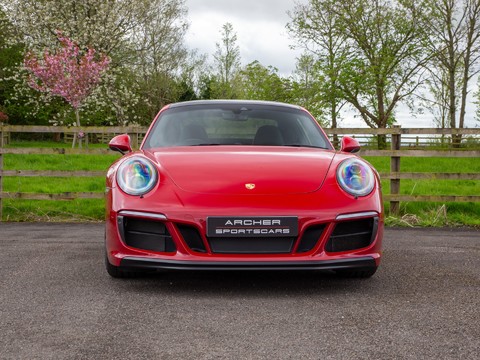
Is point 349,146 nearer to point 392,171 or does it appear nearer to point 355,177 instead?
point 355,177

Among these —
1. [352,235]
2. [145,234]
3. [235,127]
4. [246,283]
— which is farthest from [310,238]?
[235,127]

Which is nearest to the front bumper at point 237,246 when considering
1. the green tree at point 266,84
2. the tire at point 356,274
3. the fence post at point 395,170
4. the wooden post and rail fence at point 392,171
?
the tire at point 356,274

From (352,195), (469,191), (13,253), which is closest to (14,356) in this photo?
(352,195)

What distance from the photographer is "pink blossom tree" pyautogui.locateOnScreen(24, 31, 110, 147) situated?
87.6 ft

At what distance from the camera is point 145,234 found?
401 centimetres

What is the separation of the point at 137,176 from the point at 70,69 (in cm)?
2384

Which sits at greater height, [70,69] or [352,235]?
[70,69]

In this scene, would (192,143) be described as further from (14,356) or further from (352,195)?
(14,356)

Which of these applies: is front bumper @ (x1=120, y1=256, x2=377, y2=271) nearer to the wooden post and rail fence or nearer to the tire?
the tire

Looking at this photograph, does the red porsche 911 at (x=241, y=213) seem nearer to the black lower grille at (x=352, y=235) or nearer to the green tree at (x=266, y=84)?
the black lower grille at (x=352, y=235)

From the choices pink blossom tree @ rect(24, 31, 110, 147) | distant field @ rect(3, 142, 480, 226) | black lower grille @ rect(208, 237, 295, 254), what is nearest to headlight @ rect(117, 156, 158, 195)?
black lower grille @ rect(208, 237, 295, 254)

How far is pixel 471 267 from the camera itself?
17.0 feet

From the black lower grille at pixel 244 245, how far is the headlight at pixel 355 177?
0.62 metres

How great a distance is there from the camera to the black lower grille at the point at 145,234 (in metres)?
3.97
